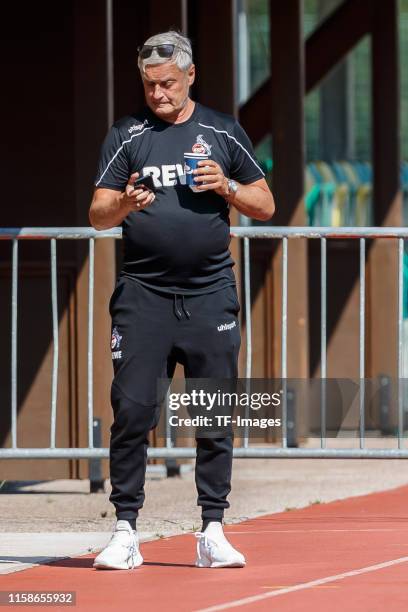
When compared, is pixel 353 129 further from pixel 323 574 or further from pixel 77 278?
pixel 323 574

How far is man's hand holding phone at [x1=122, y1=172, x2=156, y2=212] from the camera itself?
6176 mm

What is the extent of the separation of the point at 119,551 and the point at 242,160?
4.84ft

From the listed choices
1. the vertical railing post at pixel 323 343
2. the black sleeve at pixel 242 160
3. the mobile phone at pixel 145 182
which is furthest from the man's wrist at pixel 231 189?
the vertical railing post at pixel 323 343

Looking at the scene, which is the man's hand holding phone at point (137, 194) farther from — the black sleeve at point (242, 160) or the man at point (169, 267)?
the black sleeve at point (242, 160)

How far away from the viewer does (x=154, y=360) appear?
6445 millimetres

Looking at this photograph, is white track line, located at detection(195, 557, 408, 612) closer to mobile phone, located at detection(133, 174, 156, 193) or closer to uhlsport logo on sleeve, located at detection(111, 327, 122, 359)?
uhlsport logo on sleeve, located at detection(111, 327, 122, 359)

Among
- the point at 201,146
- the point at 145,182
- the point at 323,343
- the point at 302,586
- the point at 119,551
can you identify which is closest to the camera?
the point at 302,586

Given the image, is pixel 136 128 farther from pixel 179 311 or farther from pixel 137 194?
pixel 179 311

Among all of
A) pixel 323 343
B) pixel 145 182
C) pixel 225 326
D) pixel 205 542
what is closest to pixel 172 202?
pixel 145 182

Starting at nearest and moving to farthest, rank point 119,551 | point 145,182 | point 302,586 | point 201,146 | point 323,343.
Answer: point 302,586
point 145,182
point 201,146
point 119,551
point 323,343

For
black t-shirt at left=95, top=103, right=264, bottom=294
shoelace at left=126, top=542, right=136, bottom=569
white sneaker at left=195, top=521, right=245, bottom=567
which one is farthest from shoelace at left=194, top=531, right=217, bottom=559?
black t-shirt at left=95, top=103, right=264, bottom=294

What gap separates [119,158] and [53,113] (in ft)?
12.6

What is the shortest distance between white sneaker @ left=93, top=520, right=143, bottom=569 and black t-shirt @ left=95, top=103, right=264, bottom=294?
0.88 metres

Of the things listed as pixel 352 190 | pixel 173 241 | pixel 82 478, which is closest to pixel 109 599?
pixel 173 241
